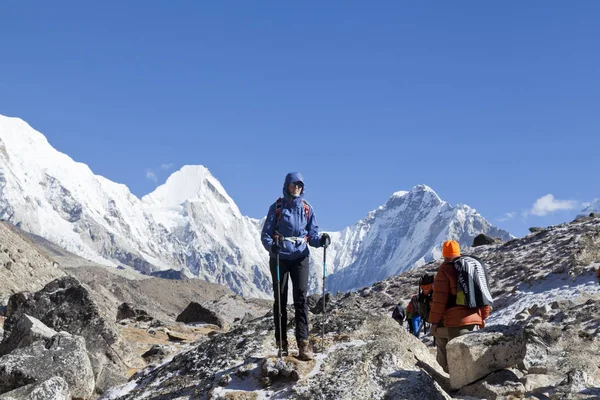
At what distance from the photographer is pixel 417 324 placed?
21531 mm

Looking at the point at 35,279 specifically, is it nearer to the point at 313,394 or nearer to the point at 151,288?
the point at 313,394

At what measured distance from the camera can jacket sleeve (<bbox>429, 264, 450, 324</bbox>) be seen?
32.0 feet

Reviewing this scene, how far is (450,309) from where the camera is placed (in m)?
9.77


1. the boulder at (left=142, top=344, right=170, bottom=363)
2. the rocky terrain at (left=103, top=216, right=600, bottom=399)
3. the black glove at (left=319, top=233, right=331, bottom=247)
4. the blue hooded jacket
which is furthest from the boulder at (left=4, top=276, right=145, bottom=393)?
the black glove at (left=319, top=233, right=331, bottom=247)

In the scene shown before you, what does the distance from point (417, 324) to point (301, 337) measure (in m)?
12.7

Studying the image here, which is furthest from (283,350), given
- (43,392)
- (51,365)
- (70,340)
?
(70,340)

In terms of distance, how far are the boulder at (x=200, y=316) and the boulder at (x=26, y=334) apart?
1969 centimetres

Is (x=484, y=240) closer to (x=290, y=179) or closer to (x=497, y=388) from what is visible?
(x=290, y=179)

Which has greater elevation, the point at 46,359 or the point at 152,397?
the point at 46,359

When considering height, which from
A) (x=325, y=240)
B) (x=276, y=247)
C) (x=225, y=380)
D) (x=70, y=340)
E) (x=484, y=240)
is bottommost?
(x=225, y=380)

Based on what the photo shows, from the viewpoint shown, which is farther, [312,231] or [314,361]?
[312,231]

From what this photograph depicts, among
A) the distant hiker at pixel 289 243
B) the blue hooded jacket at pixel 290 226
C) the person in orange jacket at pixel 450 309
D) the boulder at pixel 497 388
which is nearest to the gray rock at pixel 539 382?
the boulder at pixel 497 388

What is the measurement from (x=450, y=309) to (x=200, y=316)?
2672 cm

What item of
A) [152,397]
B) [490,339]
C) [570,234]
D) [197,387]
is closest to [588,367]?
[490,339]
